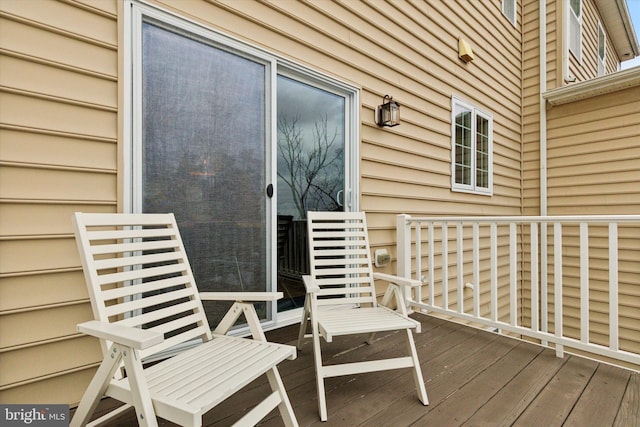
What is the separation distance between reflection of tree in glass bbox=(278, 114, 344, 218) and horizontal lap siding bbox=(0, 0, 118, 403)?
1130 mm

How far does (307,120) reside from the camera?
2637mm

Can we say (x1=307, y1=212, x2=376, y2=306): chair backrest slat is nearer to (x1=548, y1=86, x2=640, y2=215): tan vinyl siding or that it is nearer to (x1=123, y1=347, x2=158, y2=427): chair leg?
(x1=123, y1=347, x2=158, y2=427): chair leg

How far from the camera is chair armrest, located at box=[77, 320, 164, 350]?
96cm

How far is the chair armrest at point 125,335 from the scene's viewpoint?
96cm

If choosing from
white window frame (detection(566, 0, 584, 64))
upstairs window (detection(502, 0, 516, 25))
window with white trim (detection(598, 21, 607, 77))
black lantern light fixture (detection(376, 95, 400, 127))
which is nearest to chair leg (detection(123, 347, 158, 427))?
black lantern light fixture (detection(376, 95, 400, 127))

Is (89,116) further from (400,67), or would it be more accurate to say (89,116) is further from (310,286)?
(400,67)

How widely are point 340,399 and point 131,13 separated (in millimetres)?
2287

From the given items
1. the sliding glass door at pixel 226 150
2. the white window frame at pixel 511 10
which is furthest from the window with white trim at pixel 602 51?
the sliding glass door at pixel 226 150

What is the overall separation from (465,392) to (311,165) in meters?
1.84

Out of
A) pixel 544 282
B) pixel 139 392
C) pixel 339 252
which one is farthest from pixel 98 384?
pixel 544 282

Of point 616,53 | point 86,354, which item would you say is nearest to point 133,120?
point 86,354

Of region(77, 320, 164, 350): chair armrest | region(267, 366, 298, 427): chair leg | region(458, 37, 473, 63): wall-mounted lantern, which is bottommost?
region(267, 366, 298, 427): chair leg

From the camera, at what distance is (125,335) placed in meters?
1.01

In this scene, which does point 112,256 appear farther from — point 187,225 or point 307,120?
point 307,120
